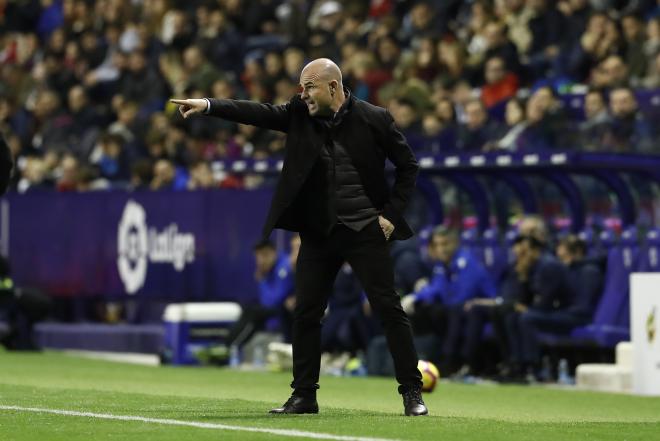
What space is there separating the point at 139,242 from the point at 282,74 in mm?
3668

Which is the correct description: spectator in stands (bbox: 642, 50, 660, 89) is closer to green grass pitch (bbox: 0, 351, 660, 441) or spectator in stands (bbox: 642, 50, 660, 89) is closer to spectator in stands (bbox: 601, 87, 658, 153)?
spectator in stands (bbox: 601, 87, 658, 153)

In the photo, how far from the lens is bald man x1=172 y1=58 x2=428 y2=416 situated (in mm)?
9867

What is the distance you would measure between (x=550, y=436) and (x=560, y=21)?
41.8ft

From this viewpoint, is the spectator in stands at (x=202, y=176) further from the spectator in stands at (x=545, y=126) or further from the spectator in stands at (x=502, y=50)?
the spectator in stands at (x=545, y=126)

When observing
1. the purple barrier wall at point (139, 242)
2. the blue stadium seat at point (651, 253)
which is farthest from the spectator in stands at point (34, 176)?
the blue stadium seat at point (651, 253)

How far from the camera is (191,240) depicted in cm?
2058

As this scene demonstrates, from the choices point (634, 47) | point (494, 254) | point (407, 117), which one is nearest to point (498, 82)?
point (407, 117)

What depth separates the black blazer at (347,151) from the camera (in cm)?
984

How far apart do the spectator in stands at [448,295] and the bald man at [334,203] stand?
22.7 feet

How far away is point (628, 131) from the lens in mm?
17016

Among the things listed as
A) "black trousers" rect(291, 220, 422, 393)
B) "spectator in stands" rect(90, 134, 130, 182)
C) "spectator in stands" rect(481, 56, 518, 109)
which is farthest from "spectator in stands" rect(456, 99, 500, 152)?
"black trousers" rect(291, 220, 422, 393)

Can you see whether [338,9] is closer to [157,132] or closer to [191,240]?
[157,132]

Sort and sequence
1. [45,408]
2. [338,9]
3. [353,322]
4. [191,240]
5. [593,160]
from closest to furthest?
[45,408] → [593,160] → [353,322] → [191,240] → [338,9]

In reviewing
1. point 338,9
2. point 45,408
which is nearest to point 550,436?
point 45,408
